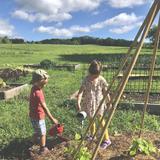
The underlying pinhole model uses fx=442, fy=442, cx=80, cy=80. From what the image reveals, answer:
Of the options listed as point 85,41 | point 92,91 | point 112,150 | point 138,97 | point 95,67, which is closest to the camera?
point 112,150

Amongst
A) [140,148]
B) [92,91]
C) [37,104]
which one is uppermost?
[92,91]

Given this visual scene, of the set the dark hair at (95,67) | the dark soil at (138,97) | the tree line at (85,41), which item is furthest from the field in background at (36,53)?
the dark hair at (95,67)

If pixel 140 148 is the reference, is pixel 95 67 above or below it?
above

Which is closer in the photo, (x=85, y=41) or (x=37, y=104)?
(x=37, y=104)

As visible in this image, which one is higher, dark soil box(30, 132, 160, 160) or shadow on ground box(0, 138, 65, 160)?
dark soil box(30, 132, 160, 160)

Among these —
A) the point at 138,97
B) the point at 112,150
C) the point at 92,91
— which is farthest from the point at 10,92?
the point at 112,150

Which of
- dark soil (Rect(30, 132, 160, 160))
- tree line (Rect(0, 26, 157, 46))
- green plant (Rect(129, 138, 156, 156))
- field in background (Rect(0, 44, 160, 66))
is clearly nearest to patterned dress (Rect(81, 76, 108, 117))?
dark soil (Rect(30, 132, 160, 160))

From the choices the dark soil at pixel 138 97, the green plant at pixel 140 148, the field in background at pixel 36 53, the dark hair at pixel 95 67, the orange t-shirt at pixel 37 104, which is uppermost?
the dark hair at pixel 95 67

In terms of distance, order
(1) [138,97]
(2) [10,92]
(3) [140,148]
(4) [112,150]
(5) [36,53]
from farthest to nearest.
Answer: (5) [36,53], (2) [10,92], (1) [138,97], (4) [112,150], (3) [140,148]

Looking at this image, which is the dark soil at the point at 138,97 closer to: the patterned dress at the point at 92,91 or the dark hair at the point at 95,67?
the patterned dress at the point at 92,91

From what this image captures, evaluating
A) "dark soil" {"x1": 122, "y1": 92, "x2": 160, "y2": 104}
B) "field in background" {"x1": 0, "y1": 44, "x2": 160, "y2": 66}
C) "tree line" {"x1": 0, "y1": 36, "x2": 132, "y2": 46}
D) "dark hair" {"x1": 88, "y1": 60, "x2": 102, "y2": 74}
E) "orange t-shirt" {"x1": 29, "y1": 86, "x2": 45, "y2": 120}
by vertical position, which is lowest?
"tree line" {"x1": 0, "y1": 36, "x2": 132, "y2": 46}

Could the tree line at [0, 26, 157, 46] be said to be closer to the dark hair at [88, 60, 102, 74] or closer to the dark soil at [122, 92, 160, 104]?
the dark soil at [122, 92, 160, 104]

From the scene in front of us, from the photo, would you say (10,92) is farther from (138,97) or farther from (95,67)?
(95,67)

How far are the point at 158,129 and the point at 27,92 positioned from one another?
545cm
